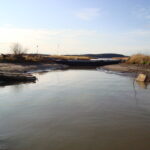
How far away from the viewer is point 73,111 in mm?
9539

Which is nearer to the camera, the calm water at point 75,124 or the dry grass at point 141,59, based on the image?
the calm water at point 75,124

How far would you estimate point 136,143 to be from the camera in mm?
6234

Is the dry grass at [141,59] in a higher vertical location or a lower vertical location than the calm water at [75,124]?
higher

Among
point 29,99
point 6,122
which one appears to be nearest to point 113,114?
point 6,122

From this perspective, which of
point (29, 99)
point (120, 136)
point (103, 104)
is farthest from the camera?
point (29, 99)

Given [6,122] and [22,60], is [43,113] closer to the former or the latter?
[6,122]

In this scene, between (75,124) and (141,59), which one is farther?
(141,59)

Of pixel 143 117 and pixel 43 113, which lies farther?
pixel 43 113

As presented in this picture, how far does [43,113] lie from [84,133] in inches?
114

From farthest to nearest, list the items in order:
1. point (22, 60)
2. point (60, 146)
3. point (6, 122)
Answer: point (22, 60), point (6, 122), point (60, 146)

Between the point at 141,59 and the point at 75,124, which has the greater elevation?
the point at 141,59

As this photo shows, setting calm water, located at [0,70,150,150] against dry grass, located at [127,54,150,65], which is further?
dry grass, located at [127,54,150,65]

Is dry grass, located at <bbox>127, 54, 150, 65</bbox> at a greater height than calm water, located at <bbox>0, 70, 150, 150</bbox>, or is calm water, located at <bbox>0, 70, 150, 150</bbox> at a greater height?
dry grass, located at <bbox>127, 54, 150, 65</bbox>

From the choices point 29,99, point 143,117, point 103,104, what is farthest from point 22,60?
point 143,117
